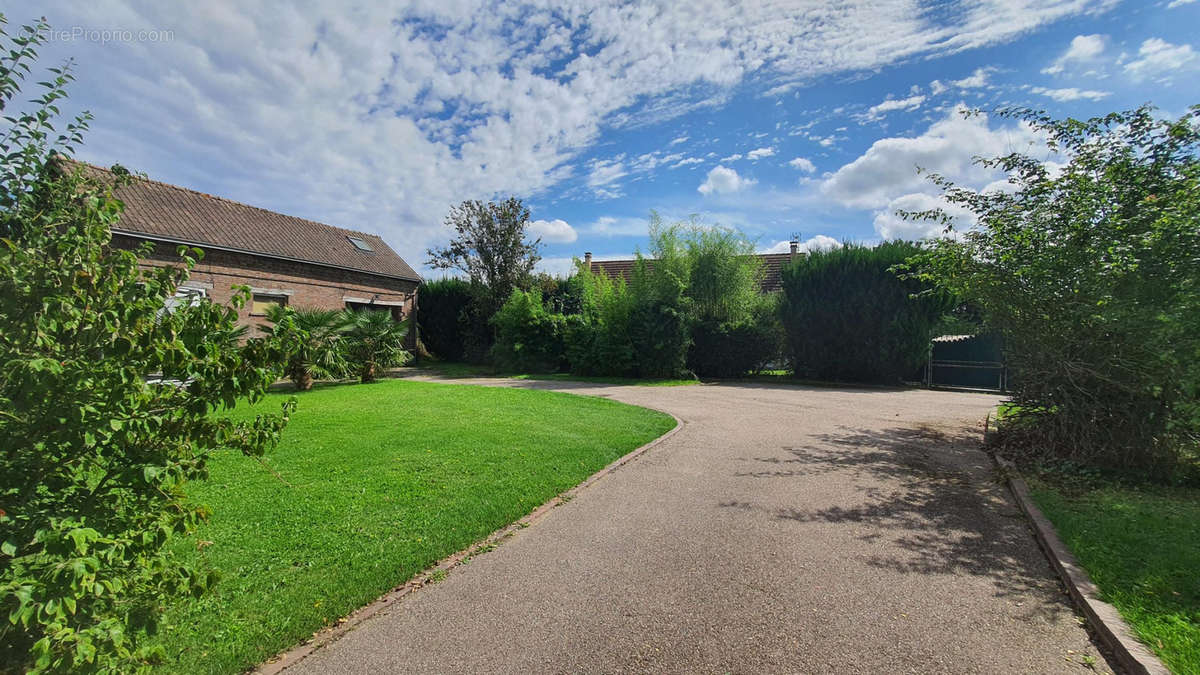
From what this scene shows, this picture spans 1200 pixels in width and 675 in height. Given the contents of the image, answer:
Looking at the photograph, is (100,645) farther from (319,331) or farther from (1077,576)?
(319,331)

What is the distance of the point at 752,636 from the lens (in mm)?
2879

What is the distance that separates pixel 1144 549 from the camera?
12.8 feet

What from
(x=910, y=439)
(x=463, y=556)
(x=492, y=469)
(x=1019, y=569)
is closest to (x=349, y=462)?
(x=492, y=469)

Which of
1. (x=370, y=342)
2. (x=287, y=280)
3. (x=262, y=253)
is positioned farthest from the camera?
(x=287, y=280)

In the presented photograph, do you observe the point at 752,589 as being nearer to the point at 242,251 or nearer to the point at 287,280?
the point at 242,251

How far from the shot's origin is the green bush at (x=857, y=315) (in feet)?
53.2

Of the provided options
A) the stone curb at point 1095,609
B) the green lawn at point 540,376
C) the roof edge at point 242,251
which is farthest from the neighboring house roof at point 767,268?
the stone curb at point 1095,609

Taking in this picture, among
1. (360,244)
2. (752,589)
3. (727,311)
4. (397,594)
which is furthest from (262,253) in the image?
(752,589)

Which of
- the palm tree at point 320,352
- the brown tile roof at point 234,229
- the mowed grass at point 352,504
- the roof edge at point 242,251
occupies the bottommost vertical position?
the mowed grass at point 352,504

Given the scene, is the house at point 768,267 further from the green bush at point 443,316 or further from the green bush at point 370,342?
the green bush at point 370,342

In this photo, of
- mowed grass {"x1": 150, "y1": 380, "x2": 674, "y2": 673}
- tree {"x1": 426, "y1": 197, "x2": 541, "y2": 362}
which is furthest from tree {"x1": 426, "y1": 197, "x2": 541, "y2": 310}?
mowed grass {"x1": 150, "y1": 380, "x2": 674, "y2": 673}

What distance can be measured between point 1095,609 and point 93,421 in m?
4.92

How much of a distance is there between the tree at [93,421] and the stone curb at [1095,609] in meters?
4.20

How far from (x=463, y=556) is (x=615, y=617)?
4.30 feet
